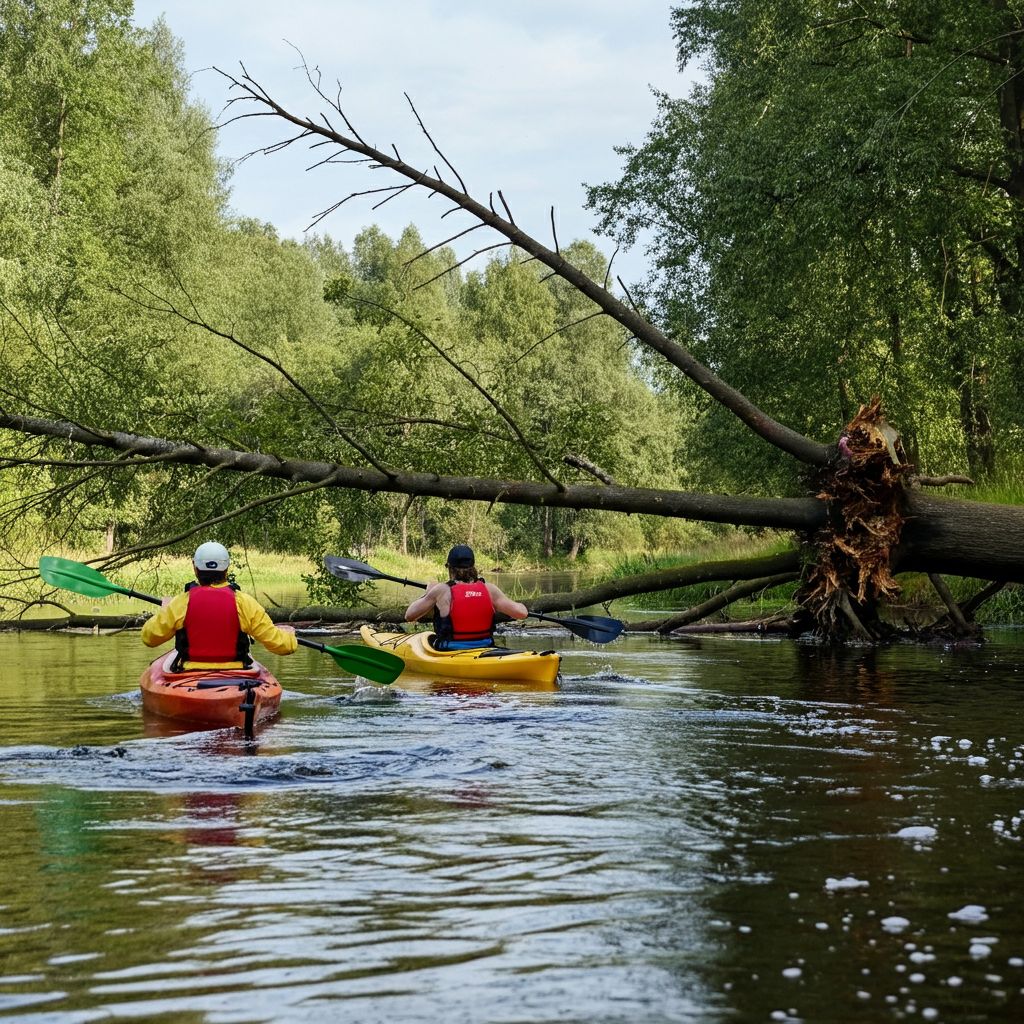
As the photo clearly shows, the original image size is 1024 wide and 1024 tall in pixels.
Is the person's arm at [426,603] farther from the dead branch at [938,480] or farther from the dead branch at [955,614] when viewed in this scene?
the dead branch at [955,614]

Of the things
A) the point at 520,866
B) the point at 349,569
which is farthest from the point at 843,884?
the point at 349,569

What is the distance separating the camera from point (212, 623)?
9.16 metres

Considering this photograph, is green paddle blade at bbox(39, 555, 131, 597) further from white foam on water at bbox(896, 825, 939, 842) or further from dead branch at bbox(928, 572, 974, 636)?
dead branch at bbox(928, 572, 974, 636)

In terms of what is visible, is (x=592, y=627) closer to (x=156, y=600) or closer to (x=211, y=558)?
(x=156, y=600)

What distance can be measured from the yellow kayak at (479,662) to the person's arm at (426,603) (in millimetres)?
193

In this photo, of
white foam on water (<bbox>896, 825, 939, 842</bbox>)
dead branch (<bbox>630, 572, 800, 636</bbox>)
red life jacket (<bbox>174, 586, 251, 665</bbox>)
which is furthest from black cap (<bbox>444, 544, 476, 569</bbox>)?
white foam on water (<bbox>896, 825, 939, 842</bbox>)

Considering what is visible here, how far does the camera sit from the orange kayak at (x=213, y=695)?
8.86 meters

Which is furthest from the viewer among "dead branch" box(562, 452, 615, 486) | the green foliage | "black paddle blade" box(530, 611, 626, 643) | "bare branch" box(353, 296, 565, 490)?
the green foliage

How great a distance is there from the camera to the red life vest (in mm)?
11461

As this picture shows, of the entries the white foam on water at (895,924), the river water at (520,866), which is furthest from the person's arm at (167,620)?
the white foam on water at (895,924)

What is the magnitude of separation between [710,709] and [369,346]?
40.8 m

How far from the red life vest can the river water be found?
2133 mm

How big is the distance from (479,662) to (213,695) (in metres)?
2.94

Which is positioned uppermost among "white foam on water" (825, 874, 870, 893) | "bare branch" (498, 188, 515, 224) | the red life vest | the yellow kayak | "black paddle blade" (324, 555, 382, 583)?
"bare branch" (498, 188, 515, 224)
